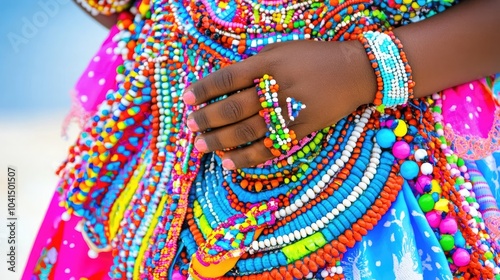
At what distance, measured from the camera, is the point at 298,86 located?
74 cm

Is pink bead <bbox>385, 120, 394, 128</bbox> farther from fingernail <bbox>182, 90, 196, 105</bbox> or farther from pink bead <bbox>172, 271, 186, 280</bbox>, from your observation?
pink bead <bbox>172, 271, 186, 280</bbox>

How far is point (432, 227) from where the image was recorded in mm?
773

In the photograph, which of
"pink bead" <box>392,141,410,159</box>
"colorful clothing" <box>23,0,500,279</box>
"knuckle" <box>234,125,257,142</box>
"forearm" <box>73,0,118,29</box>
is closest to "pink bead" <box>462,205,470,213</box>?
"colorful clothing" <box>23,0,500,279</box>

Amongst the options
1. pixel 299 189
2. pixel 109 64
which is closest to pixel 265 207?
pixel 299 189

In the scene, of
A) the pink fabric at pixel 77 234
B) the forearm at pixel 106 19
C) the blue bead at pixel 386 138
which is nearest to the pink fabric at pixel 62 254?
the pink fabric at pixel 77 234

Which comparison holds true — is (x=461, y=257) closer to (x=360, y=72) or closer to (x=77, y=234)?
(x=360, y=72)

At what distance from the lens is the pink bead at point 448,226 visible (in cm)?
75

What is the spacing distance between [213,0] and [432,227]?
48 centimetres

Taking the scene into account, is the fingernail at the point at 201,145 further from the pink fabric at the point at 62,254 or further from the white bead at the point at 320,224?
the pink fabric at the point at 62,254

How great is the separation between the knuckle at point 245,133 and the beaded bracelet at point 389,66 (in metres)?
0.18

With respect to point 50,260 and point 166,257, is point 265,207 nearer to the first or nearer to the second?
point 166,257

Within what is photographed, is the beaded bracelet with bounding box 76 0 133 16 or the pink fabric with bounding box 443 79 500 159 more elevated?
the beaded bracelet with bounding box 76 0 133 16

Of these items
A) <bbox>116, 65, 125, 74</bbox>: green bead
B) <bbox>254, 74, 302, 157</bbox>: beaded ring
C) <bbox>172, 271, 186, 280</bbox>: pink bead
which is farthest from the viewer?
<bbox>116, 65, 125, 74</bbox>: green bead

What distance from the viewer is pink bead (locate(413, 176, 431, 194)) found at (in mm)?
769
